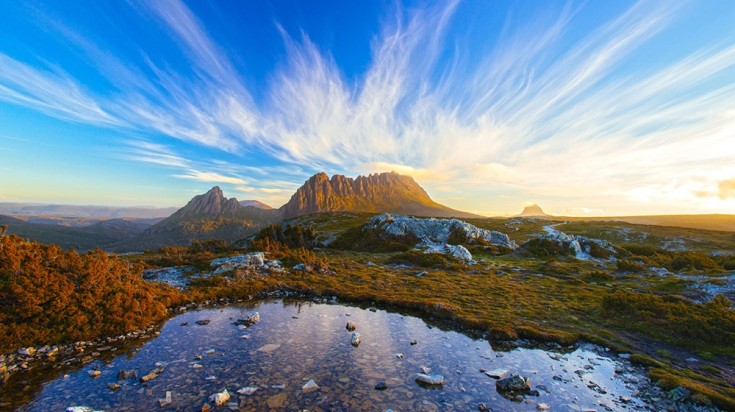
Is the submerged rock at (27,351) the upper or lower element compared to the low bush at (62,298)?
lower

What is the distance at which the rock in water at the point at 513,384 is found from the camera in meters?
12.0

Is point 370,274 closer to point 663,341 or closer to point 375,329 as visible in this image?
point 375,329

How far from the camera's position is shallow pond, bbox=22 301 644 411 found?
10719 mm

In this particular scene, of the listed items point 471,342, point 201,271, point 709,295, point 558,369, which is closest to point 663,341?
point 558,369

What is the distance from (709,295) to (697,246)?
68124mm

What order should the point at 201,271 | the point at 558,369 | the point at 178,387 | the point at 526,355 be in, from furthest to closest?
the point at 201,271 < the point at 526,355 < the point at 558,369 < the point at 178,387

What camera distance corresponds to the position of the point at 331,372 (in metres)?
12.8

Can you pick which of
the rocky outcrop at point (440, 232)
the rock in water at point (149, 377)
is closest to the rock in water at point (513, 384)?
the rock in water at point (149, 377)

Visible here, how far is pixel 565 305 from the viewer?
79.6 ft

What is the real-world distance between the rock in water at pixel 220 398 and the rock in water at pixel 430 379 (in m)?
7.29

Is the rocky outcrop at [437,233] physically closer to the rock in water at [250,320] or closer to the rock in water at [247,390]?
the rock in water at [250,320]

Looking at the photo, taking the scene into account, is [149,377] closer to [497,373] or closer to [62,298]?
[62,298]

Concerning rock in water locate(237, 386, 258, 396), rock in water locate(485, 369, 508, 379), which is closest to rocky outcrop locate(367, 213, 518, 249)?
rock in water locate(485, 369, 508, 379)

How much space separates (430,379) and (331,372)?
4.13 metres
